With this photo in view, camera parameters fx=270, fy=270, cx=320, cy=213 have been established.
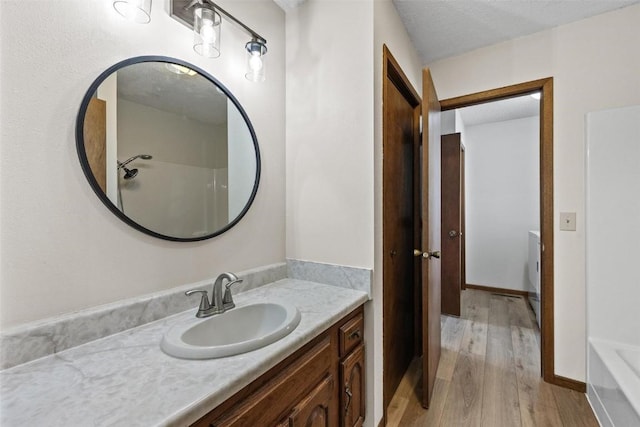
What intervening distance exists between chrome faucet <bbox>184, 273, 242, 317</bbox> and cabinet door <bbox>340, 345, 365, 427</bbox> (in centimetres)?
55

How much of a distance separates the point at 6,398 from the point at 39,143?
649mm

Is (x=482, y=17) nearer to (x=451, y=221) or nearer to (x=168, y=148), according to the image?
(x=451, y=221)

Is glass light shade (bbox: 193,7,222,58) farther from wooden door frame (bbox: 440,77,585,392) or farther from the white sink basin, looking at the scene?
wooden door frame (bbox: 440,77,585,392)

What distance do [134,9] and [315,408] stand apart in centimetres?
151

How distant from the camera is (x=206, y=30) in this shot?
1.09m

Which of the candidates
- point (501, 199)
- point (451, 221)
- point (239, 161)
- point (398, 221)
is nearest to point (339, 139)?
point (239, 161)

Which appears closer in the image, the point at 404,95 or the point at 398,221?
the point at 398,221

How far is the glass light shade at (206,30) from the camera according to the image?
1.08 meters

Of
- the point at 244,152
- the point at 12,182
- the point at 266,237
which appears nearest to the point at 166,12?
the point at 244,152

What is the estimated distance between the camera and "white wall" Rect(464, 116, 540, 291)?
3.68 meters

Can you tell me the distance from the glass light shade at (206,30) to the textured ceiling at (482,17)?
116 cm

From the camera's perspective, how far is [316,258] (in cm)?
151

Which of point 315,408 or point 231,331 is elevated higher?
point 231,331

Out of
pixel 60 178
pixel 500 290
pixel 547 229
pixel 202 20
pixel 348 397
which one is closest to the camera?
pixel 60 178
